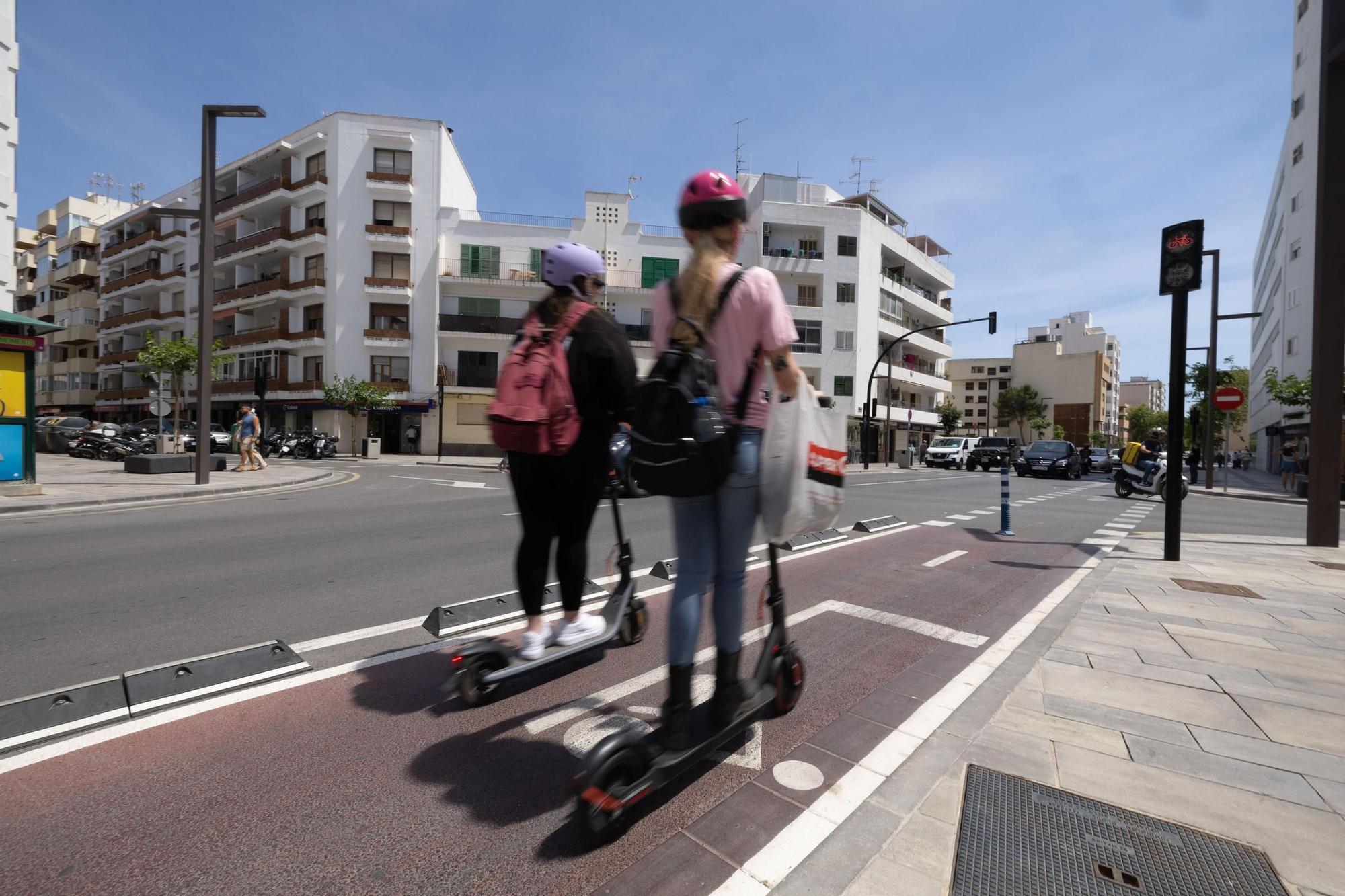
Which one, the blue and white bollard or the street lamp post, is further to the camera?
the street lamp post

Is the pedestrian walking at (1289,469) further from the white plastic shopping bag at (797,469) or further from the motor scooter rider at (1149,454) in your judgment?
the white plastic shopping bag at (797,469)

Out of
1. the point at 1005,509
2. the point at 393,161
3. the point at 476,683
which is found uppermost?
the point at 393,161

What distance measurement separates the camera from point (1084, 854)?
1.87m

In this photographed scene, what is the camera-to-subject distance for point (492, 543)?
6793 millimetres

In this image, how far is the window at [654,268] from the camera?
39531 millimetres

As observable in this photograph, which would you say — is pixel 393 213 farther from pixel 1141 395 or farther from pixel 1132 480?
pixel 1141 395

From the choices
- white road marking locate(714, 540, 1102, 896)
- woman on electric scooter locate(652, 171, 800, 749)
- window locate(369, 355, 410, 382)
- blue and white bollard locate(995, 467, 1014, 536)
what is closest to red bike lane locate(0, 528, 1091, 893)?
white road marking locate(714, 540, 1102, 896)

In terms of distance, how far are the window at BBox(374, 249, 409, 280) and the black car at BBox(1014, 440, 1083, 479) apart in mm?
34150

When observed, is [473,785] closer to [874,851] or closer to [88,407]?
[874,851]

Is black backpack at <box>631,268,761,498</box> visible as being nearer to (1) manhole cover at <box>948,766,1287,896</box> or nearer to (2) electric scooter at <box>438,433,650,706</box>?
(2) electric scooter at <box>438,433,650,706</box>

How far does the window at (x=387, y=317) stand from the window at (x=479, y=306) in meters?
3.32

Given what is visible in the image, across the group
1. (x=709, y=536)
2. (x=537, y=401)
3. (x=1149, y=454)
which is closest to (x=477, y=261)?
(x=1149, y=454)

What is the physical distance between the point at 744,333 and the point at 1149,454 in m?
18.5

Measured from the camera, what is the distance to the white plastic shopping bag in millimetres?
2070
